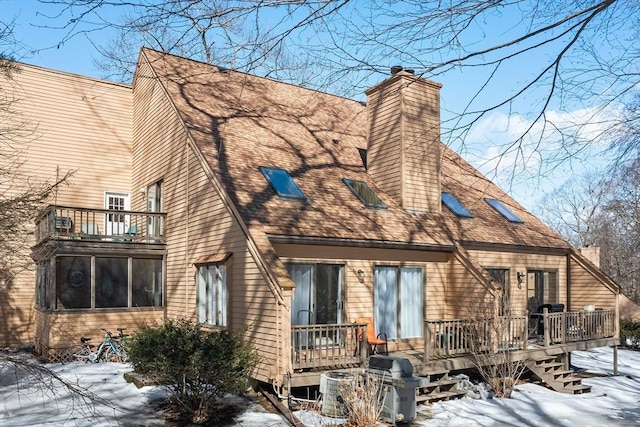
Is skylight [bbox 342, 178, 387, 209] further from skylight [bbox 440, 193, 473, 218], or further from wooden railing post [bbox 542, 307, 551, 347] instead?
wooden railing post [bbox 542, 307, 551, 347]

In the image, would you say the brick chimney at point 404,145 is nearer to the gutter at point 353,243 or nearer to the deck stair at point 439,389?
the gutter at point 353,243

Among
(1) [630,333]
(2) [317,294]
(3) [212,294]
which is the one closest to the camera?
(2) [317,294]

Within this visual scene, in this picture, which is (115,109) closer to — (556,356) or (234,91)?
(234,91)

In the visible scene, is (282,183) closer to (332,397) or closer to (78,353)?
(332,397)

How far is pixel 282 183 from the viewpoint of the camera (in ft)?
43.6

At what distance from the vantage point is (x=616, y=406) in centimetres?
1159

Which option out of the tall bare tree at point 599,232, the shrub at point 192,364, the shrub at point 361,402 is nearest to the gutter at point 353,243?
the shrub at point 192,364

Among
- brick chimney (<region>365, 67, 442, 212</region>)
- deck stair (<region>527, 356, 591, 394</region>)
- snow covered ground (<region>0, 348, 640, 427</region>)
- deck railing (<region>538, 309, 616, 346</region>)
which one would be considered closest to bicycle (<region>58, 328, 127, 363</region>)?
snow covered ground (<region>0, 348, 640, 427</region>)

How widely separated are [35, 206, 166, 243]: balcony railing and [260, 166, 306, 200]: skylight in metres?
3.83

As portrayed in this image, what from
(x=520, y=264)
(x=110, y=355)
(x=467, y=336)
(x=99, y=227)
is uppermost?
(x=99, y=227)

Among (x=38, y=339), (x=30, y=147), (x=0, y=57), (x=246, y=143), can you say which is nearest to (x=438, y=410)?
(x=246, y=143)

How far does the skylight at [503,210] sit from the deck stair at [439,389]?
25.3ft

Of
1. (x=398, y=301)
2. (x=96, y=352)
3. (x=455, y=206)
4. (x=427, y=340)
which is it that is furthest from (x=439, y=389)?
(x=96, y=352)

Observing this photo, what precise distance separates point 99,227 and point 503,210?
12.9 m
